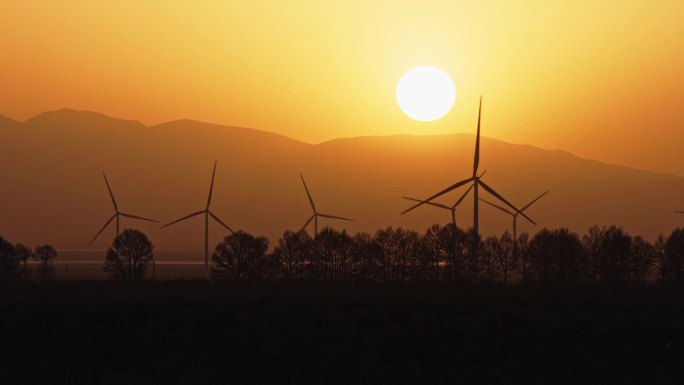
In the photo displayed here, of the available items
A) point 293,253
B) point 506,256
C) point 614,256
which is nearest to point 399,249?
point 293,253

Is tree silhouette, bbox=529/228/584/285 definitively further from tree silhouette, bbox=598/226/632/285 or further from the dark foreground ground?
the dark foreground ground

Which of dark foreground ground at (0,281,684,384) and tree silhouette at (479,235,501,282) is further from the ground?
tree silhouette at (479,235,501,282)

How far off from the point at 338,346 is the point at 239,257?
430 ft

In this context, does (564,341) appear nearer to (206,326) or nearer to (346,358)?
(346,358)

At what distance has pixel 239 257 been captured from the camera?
156 metres

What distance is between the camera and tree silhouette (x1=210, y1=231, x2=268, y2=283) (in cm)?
15425

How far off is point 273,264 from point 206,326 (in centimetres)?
12374

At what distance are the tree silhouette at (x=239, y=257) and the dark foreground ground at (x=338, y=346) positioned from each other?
114227mm

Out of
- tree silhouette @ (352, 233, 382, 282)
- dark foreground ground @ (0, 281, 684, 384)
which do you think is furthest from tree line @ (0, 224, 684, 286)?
dark foreground ground @ (0, 281, 684, 384)

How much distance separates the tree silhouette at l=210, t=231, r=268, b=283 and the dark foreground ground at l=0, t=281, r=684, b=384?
114 meters

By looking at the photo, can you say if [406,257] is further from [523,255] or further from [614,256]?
[614,256]

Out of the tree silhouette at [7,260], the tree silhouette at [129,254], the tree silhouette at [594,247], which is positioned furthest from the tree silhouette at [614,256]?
the tree silhouette at [7,260]

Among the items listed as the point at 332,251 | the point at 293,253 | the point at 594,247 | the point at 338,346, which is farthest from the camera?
the point at 594,247

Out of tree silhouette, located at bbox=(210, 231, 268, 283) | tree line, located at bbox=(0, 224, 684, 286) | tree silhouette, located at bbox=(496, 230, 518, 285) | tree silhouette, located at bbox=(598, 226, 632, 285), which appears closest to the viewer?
tree silhouette, located at bbox=(210, 231, 268, 283)
